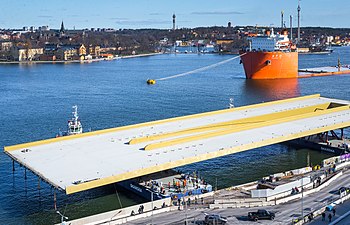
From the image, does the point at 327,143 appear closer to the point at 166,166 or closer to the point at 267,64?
the point at 166,166

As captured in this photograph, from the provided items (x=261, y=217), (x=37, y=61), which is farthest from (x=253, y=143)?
(x=37, y=61)

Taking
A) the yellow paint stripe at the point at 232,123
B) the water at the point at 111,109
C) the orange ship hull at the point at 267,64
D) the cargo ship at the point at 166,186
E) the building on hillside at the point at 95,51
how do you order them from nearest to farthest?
1. the cargo ship at the point at 166,186
2. the water at the point at 111,109
3. the yellow paint stripe at the point at 232,123
4. the orange ship hull at the point at 267,64
5. the building on hillside at the point at 95,51

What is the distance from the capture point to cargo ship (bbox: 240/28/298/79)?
192ft

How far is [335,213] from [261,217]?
87.9 inches

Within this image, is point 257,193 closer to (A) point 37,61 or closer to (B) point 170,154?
(B) point 170,154

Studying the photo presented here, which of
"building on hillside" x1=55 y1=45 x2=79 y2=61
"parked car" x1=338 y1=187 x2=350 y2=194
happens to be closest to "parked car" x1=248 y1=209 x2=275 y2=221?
"parked car" x1=338 y1=187 x2=350 y2=194

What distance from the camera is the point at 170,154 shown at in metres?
18.2

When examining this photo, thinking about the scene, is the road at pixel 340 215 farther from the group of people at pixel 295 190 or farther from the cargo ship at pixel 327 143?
the cargo ship at pixel 327 143

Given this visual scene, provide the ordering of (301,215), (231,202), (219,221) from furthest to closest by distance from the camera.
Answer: (231,202)
(301,215)
(219,221)

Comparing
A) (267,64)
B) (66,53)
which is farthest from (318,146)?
(66,53)

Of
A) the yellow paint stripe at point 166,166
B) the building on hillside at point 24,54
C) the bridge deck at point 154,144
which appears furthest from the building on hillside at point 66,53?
the yellow paint stripe at point 166,166

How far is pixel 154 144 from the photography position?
18891 mm

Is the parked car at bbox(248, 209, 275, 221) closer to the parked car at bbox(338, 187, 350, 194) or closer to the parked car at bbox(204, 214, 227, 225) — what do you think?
the parked car at bbox(204, 214, 227, 225)

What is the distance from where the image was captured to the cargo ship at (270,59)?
5846cm
